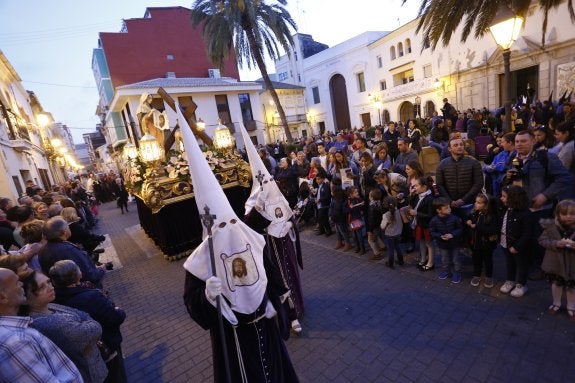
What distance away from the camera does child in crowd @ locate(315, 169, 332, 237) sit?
7.14m

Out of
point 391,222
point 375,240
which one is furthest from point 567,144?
point 375,240

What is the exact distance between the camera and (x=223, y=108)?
29125 mm

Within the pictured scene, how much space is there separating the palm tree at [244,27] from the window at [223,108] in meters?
10.7

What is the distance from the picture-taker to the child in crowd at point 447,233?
4.41 metres

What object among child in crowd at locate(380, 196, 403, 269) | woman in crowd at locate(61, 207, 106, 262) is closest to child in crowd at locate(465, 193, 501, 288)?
child in crowd at locate(380, 196, 403, 269)

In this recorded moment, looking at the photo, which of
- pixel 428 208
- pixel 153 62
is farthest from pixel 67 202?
pixel 153 62

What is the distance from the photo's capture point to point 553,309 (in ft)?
11.6

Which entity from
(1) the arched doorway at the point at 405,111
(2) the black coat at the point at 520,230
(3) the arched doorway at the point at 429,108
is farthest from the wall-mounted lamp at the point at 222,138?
(1) the arched doorway at the point at 405,111

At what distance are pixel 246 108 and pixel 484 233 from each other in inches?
1141

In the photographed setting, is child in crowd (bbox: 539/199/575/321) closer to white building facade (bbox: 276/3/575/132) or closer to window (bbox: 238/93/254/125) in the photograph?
white building facade (bbox: 276/3/575/132)

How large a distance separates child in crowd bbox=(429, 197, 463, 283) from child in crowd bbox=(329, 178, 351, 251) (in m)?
1.84

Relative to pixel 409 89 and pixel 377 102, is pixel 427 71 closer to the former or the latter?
pixel 409 89

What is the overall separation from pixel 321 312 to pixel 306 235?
11.3 feet

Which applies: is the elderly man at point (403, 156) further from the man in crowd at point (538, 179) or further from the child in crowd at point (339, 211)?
the man in crowd at point (538, 179)
